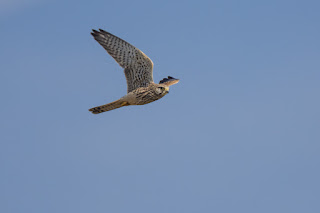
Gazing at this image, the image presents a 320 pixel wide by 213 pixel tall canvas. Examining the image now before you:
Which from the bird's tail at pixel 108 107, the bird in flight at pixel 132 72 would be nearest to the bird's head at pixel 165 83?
the bird in flight at pixel 132 72

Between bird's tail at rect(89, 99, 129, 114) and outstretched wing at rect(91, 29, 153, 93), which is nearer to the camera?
bird's tail at rect(89, 99, 129, 114)

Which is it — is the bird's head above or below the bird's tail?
above

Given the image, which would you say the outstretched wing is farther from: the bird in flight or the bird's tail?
the bird's tail

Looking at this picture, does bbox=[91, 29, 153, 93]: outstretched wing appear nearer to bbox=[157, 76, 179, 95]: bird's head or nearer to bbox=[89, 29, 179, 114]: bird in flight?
bbox=[89, 29, 179, 114]: bird in flight

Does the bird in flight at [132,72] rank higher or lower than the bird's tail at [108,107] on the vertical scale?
higher

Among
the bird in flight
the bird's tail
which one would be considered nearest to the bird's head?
the bird in flight

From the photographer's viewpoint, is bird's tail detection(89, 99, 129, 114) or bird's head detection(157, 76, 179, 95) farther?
bird's head detection(157, 76, 179, 95)

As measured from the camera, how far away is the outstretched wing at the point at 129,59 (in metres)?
17.0

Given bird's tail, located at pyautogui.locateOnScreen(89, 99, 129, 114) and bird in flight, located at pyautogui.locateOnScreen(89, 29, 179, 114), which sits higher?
bird in flight, located at pyautogui.locateOnScreen(89, 29, 179, 114)

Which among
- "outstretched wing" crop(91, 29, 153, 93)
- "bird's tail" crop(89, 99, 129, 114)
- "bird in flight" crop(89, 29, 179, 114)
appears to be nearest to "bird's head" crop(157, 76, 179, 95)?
"bird in flight" crop(89, 29, 179, 114)

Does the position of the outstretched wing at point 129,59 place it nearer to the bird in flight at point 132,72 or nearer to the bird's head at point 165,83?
the bird in flight at point 132,72

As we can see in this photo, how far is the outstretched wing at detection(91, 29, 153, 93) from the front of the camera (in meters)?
17.0

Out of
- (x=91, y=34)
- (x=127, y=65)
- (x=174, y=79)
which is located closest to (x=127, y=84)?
(x=127, y=65)

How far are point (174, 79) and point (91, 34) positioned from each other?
4412 mm
